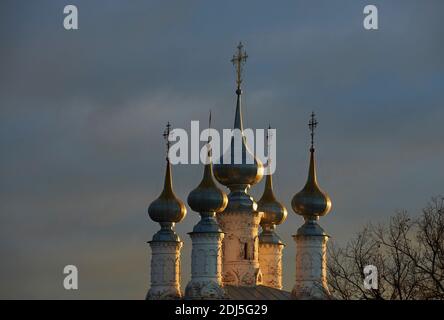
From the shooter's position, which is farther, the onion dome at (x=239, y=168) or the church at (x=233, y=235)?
the onion dome at (x=239, y=168)

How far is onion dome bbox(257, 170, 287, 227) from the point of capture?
6506 cm

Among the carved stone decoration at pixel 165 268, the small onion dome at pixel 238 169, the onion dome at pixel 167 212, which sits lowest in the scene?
the carved stone decoration at pixel 165 268

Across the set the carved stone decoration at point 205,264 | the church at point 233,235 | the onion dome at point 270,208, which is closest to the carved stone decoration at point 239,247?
the church at point 233,235

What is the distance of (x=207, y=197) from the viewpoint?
193ft

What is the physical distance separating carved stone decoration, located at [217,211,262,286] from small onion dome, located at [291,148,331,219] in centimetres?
190

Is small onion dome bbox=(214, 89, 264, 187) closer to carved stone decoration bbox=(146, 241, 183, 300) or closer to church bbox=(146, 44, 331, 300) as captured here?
church bbox=(146, 44, 331, 300)

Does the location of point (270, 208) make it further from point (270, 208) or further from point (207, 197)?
point (207, 197)

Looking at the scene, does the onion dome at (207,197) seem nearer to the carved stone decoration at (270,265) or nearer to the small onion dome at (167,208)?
the small onion dome at (167,208)

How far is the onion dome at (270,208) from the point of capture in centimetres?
6506

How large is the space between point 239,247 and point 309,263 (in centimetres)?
298

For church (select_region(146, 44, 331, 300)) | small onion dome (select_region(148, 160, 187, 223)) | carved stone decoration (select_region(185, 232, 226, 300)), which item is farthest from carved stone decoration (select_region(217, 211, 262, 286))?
carved stone decoration (select_region(185, 232, 226, 300))
